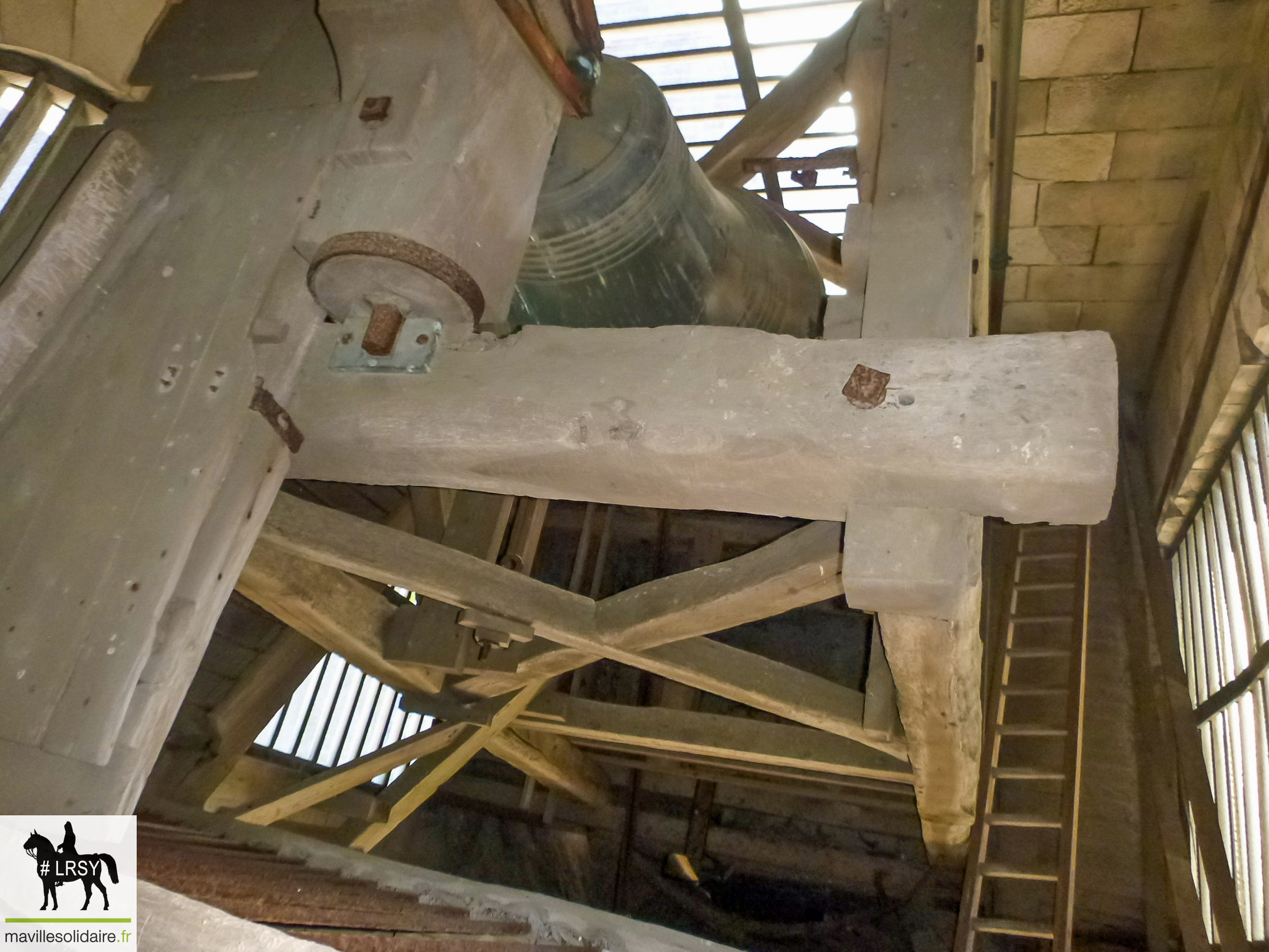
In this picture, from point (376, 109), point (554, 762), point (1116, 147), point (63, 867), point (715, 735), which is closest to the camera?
point (63, 867)

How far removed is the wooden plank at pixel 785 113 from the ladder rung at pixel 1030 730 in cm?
297

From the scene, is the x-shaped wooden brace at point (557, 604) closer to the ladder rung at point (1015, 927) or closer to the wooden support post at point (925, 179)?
the wooden support post at point (925, 179)

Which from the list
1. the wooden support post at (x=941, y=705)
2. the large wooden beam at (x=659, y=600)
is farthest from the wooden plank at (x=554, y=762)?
the wooden support post at (x=941, y=705)

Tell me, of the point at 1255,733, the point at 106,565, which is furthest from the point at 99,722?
the point at 1255,733

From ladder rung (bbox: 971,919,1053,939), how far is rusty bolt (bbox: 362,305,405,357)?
3.74m

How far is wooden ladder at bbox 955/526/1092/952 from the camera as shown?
4.23 m

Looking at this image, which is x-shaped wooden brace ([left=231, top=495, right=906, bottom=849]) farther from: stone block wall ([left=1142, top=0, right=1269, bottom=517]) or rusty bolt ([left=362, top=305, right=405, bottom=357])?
stone block wall ([left=1142, top=0, right=1269, bottom=517])

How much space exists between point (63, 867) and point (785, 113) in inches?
128

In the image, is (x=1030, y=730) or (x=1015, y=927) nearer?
(x=1015, y=927)

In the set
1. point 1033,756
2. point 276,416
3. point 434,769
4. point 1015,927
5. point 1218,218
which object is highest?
point 1218,218

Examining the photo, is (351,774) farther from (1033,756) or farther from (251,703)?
(1033,756)

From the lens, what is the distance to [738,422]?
1940mm

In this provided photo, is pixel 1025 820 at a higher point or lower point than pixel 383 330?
lower

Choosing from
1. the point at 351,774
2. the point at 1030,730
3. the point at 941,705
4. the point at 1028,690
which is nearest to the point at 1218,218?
the point at 1028,690
